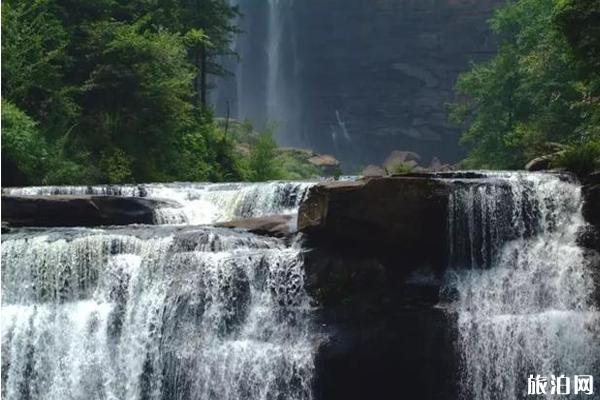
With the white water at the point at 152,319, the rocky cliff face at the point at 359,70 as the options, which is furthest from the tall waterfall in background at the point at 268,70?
the white water at the point at 152,319

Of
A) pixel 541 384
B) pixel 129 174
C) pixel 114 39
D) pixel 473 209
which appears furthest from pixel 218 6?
pixel 541 384

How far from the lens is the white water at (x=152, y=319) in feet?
39.5

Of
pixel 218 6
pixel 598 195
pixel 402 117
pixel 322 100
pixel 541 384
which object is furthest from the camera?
pixel 322 100

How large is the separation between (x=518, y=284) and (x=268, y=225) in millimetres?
4750

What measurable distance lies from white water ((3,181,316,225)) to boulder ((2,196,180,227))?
71 centimetres

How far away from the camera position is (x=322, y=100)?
2210 inches

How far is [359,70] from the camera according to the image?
5406cm

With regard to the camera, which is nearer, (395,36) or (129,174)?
(129,174)

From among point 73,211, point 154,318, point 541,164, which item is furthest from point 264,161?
point 154,318

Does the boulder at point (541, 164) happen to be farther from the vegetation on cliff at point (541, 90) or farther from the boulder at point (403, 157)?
the boulder at point (403, 157)

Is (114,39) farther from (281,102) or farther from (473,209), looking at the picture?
(281,102)

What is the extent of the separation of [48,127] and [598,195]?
15.7m

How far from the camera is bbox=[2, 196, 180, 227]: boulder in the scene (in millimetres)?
14984

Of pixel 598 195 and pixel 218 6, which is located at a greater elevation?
pixel 218 6
